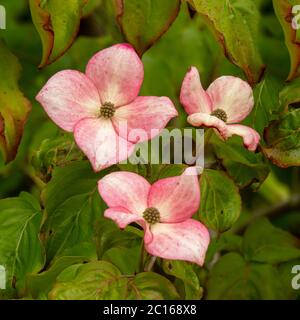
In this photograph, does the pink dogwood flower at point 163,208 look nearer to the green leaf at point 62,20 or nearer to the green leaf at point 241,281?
the green leaf at point 62,20

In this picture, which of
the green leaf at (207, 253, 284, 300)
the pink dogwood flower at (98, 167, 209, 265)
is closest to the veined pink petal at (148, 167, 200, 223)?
the pink dogwood flower at (98, 167, 209, 265)

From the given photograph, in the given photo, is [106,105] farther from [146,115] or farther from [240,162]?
[240,162]

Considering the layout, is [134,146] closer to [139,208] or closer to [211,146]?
[139,208]

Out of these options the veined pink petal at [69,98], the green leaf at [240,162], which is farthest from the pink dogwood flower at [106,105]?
the green leaf at [240,162]

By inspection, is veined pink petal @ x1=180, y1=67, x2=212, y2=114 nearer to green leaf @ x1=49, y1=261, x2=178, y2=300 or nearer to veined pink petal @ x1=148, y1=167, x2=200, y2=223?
veined pink petal @ x1=148, y1=167, x2=200, y2=223

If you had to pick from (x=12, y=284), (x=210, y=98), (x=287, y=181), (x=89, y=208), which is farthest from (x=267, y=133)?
(x=287, y=181)

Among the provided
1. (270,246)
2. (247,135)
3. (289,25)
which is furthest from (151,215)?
(270,246)
